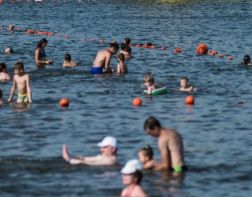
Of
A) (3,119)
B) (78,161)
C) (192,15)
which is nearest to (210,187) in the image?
(78,161)

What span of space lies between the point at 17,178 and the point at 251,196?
230 inches

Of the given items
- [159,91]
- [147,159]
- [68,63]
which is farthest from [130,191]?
[68,63]

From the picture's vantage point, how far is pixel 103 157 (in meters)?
24.8

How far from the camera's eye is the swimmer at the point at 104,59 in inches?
1716

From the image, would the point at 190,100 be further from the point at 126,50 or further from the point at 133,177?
the point at 133,177

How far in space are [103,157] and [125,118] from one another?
8682 mm

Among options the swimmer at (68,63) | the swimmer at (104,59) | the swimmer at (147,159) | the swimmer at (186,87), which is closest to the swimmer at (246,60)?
the swimmer at (104,59)

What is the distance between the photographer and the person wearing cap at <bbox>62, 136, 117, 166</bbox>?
24214mm

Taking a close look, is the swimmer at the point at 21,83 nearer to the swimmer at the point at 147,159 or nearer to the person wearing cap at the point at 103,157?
the person wearing cap at the point at 103,157

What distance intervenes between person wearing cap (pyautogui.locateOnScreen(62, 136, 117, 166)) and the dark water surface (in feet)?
0.62

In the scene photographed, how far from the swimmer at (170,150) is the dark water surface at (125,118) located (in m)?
0.37

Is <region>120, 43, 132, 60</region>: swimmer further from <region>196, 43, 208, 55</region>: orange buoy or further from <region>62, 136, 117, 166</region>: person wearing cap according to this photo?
<region>62, 136, 117, 166</region>: person wearing cap

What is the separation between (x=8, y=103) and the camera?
1407 inches

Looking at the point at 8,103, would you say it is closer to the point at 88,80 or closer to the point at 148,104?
the point at 148,104
